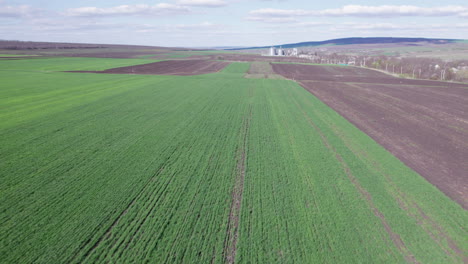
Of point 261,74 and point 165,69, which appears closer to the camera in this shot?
point 261,74

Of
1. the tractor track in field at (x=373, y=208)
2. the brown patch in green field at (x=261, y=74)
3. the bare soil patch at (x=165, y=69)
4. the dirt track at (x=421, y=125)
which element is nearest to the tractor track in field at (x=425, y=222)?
the tractor track in field at (x=373, y=208)

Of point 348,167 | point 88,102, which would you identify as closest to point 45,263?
point 348,167

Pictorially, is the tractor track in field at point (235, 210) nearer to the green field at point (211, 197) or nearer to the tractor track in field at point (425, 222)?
the green field at point (211, 197)

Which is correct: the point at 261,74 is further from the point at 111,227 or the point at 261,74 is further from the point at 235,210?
the point at 111,227

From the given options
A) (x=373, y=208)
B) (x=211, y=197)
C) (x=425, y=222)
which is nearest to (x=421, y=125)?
(x=425, y=222)

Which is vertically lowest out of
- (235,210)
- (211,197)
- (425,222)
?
(425,222)

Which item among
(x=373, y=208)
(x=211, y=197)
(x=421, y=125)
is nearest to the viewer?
(x=373, y=208)

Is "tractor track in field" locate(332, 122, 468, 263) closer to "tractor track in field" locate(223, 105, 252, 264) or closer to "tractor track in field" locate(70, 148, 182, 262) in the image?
"tractor track in field" locate(223, 105, 252, 264)

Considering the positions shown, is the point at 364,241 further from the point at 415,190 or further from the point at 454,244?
the point at 415,190
